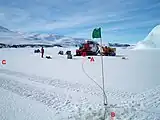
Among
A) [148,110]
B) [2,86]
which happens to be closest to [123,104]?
[148,110]

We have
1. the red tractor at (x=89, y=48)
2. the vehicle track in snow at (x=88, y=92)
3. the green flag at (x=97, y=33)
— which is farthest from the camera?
the red tractor at (x=89, y=48)

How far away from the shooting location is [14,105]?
480cm

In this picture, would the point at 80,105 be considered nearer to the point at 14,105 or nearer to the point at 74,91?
the point at 74,91

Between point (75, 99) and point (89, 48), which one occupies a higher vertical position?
point (89, 48)

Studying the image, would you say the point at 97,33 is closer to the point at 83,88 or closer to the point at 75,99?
the point at 75,99

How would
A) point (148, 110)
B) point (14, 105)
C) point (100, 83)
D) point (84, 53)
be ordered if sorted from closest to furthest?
point (148, 110) → point (14, 105) → point (100, 83) → point (84, 53)

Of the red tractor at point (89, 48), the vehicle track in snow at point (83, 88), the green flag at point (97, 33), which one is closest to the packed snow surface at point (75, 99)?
the vehicle track in snow at point (83, 88)

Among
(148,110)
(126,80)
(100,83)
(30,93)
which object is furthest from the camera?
(126,80)

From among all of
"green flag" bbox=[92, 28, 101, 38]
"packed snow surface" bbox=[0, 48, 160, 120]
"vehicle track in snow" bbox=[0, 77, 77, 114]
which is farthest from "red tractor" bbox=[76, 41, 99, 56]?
"green flag" bbox=[92, 28, 101, 38]

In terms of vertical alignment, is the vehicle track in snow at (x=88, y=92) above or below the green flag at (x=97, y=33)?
below

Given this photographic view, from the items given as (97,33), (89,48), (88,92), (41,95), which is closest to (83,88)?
(88,92)

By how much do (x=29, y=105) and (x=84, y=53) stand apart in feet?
57.1

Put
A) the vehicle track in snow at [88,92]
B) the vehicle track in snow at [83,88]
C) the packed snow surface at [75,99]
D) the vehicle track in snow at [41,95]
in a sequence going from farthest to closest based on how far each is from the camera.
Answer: the vehicle track in snow at [83,88]
the vehicle track in snow at [41,95]
the vehicle track in snow at [88,92]
the packed snow surface at [75,99]

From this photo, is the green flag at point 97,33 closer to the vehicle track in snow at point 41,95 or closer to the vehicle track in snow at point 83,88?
the vehicle track in snow at point 83,88
